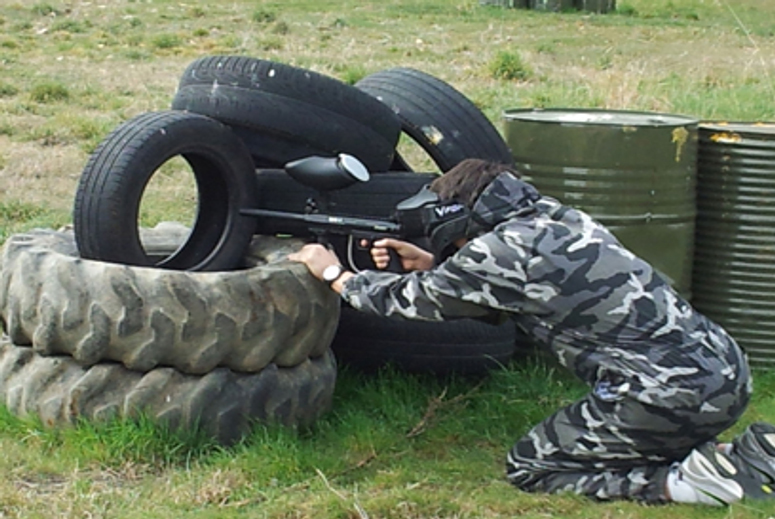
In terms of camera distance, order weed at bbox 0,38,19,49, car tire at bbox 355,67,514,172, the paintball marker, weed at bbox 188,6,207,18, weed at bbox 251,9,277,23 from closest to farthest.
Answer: the paintball marker
car tire at bbox 355,67,514,172
weed at bbox 0,38,19,49
weed at bbox 251,9,277,23
weed at bbox 188,6,207,18

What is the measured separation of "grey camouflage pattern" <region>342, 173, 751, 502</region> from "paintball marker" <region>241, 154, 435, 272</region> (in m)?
0.30

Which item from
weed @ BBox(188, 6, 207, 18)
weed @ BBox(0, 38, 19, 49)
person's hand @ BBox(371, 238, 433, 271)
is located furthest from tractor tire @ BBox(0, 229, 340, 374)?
weed @ BBox(188, 6, 207, 18)

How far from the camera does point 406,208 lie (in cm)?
425

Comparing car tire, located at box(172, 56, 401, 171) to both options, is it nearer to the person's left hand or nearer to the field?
the person's left hand

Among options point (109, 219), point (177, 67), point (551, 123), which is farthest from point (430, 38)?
point (109, 219)

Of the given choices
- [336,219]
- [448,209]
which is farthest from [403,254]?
[448,209]

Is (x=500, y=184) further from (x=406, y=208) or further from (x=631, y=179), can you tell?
(x=631, y=179)

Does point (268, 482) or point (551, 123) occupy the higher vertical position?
point (551, 123)

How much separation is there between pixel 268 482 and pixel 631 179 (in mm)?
2266

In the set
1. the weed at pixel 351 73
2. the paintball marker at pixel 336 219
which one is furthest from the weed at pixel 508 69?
the paintball marker at pixel 336 219

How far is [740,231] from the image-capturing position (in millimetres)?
5738

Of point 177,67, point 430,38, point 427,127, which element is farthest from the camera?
point 430,38

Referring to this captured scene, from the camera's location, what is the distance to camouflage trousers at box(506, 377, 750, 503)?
3994mm

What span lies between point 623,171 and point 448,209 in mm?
1544
